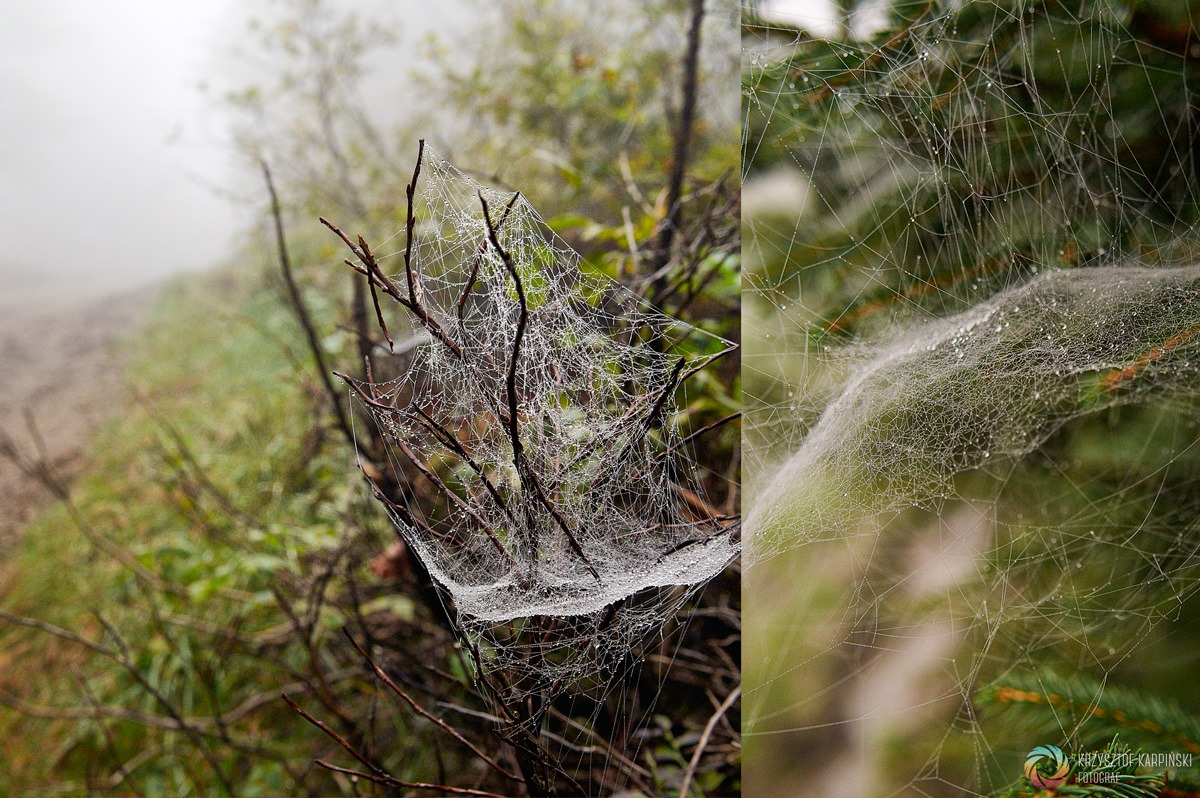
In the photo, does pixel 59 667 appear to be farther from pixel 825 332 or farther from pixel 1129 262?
pixel 1129 262

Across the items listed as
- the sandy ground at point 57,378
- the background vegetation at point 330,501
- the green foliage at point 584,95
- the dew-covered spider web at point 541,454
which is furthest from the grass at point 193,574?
the green foliage at point 584,95

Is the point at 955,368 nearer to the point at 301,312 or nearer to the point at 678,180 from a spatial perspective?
the point at 678,180

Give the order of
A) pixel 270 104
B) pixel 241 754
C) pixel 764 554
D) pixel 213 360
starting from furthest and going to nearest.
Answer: pixel 213 360 < pixel 270 104 < pixel 241 754 < pixel 764 554

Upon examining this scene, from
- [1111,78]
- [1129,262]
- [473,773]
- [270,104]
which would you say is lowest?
[473,773]

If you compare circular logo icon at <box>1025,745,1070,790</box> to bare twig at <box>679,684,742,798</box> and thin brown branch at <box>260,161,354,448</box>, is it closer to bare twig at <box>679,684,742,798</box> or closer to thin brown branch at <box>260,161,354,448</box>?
bare twig at <box>679,684,742,798</box>

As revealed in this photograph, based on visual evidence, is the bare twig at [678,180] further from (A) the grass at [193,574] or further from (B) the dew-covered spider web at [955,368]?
(A) the grass at [193,574]

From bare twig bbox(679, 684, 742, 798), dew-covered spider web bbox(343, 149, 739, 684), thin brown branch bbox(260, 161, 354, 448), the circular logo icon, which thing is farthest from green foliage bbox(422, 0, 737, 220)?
the circular logo icon

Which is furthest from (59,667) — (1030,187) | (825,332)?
(1030,187)
